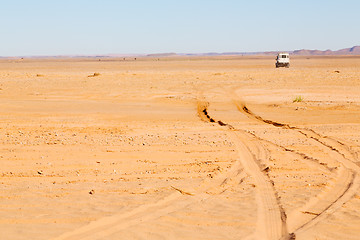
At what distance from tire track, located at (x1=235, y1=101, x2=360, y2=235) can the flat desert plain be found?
0.02 m

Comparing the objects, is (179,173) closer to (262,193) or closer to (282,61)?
(262,193)

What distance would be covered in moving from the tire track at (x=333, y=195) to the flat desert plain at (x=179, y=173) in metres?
0.02

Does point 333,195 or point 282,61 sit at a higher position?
point 282,61

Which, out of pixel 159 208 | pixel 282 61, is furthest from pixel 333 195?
pixel 282 61

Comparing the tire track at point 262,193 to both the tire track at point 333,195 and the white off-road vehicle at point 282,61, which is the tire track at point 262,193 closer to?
the tire track at point 333,195

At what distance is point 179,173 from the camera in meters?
8.68

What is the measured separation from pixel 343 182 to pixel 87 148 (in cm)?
513

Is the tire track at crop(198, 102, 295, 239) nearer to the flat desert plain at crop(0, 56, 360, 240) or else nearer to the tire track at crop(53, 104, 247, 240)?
the flat desert plain at crop(0, 56, 360, 240)

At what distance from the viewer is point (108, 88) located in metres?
27.1

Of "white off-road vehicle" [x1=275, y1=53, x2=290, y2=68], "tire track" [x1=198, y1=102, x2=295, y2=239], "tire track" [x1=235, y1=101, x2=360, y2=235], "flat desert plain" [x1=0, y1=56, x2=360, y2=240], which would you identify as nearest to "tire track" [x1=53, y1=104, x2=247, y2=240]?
"flat desert plain" [x1=0, y1=56, x2=360, y2=240]

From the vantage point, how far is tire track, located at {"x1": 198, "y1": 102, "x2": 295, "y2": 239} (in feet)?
19.2

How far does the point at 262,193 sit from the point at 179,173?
5.54ft

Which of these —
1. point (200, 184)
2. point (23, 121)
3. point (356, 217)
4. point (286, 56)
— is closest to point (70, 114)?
point (23, 121)

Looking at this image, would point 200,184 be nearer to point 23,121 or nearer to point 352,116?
point 23,121
